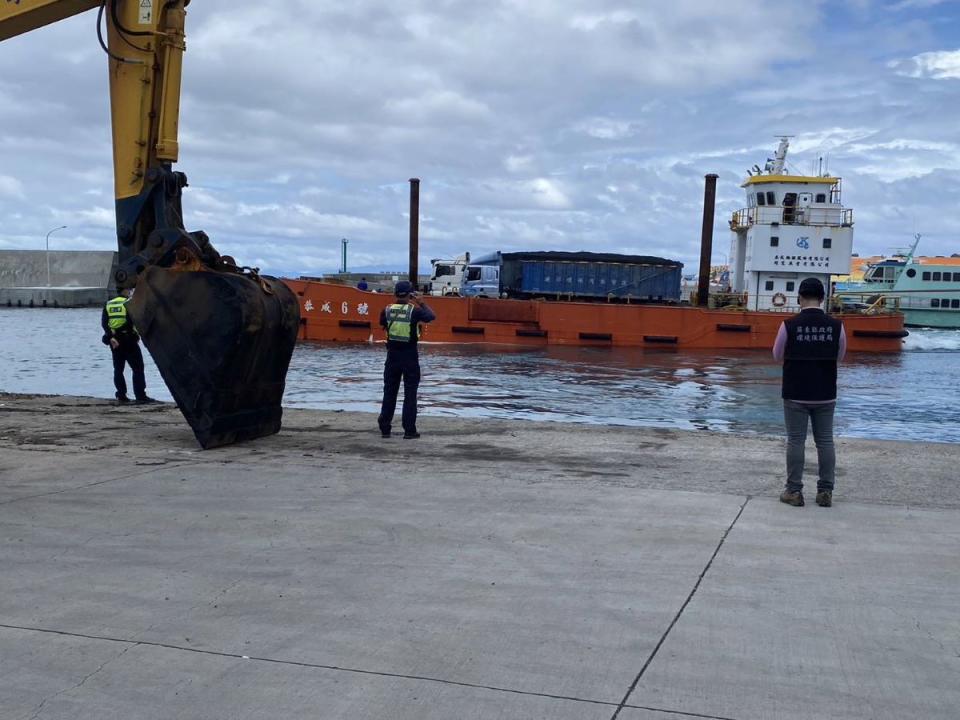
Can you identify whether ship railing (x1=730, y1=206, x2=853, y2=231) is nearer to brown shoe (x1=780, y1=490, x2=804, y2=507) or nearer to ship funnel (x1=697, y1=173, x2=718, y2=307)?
ship funnel (x1=697, y1=173, x2=718, y2=307)

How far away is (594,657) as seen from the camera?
137 inches

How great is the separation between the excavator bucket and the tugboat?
27517 mm

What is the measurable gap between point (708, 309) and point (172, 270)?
31.0 metres

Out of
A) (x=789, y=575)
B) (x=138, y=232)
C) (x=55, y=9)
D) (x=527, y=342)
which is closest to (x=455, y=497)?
(x=789, y=575)

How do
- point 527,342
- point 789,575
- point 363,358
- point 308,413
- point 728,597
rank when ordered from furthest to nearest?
point 527,342 → point 363,358 → point 308,413 → point 789,575 → point 728,597

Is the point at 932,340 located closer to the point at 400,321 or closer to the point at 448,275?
the point at 448,275

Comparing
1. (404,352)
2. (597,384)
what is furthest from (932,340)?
(404,352)

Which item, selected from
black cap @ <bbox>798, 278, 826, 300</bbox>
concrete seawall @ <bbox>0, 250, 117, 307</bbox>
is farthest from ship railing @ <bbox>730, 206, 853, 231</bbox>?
concrete seawall @ <bbox>0, 250, 117, 307</bbox>

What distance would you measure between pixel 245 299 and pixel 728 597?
18.3 ft

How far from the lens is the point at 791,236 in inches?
1490

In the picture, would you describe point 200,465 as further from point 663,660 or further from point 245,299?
point 663,660

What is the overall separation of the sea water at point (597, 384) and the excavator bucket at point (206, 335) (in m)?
6.82

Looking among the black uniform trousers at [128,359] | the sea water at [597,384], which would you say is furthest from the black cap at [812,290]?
the black uniform trousers at [128,359]

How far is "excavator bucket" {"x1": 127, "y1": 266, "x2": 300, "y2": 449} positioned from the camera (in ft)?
27.6
